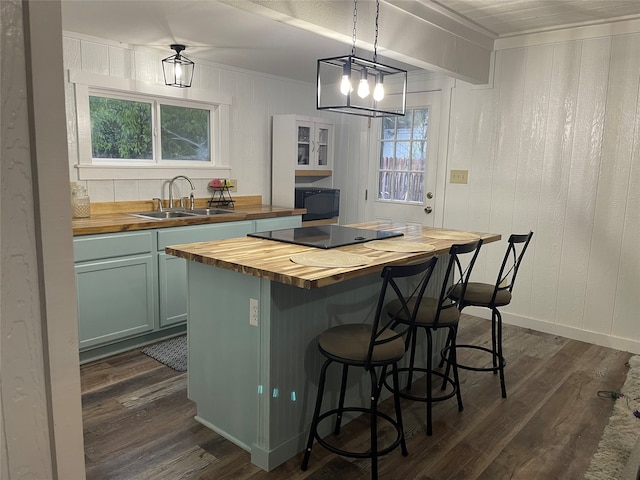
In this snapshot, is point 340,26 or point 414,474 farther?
point 340,26

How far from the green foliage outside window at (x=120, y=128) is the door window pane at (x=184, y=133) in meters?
0.15

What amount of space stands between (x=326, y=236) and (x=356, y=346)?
2.91 feet

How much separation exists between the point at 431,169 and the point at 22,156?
13.3 feet

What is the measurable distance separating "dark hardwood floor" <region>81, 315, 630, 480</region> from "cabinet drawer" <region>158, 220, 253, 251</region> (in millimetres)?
806

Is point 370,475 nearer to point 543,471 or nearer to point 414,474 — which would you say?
point 414,474

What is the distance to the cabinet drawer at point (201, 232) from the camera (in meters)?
3.45

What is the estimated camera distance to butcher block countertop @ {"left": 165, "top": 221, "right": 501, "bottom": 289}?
6.10ft

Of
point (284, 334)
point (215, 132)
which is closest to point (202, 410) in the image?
point (284, 334)

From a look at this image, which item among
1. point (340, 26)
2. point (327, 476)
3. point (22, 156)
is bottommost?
point (327, 476)

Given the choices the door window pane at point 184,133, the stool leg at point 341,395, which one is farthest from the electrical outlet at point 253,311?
the door window pane at point 184,133

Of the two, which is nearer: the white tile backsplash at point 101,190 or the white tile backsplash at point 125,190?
the white tile backsplash at point 101,190

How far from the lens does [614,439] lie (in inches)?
94.3

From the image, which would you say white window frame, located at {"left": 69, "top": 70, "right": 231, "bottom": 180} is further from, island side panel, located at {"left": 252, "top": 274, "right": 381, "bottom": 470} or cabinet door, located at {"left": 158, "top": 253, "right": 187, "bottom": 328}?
island side panel, located at {"left": 252, "top": 274, "right": 381, "bottom": 470}

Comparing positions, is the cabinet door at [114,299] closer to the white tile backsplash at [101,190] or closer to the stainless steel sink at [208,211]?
the white tile backsplash at [101,190]
